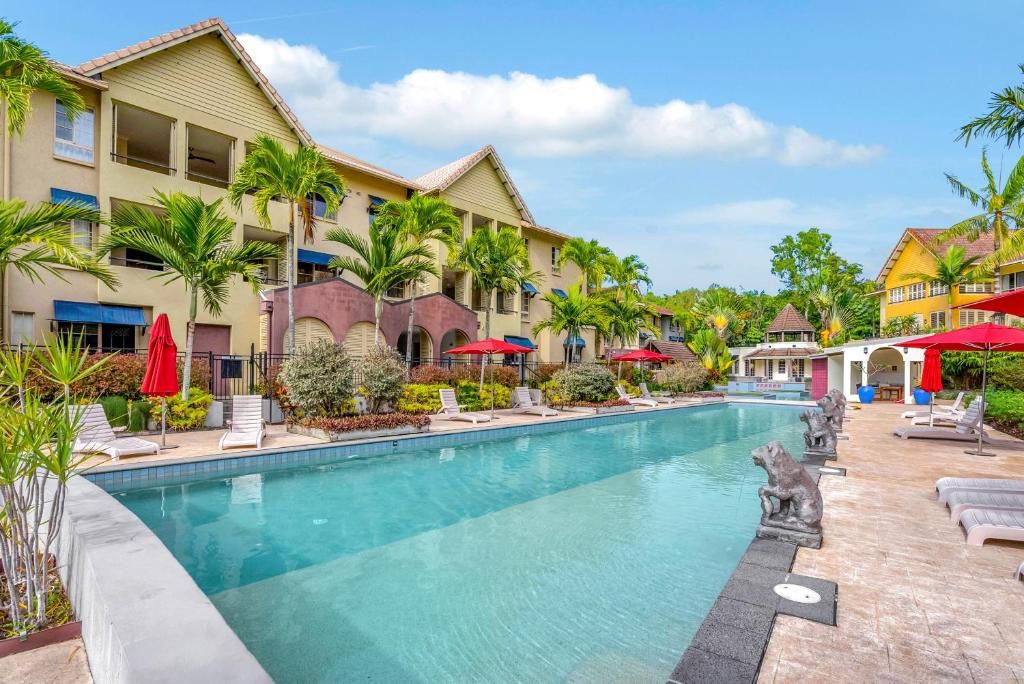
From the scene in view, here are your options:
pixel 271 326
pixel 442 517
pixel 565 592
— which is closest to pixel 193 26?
pixel 271 326

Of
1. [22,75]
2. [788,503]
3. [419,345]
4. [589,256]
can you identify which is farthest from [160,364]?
[589,256]

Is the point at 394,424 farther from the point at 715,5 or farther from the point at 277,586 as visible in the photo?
the point at 715,5

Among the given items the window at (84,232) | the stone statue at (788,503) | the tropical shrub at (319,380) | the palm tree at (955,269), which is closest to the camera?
the stone statue at (788,503)

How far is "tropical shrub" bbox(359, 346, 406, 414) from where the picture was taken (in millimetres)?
14266

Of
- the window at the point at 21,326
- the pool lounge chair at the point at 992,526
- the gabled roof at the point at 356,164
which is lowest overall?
the pool lounge chair at the point at 992,526

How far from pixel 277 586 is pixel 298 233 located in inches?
735

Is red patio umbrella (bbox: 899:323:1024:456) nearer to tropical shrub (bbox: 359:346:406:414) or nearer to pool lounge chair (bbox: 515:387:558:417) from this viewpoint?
tropical shrub (bbox: 359:346:406:414)

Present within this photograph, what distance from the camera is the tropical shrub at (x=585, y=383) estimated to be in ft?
71.2

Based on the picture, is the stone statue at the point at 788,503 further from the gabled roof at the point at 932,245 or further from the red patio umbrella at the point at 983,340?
the gabled roof at the point at 932,245

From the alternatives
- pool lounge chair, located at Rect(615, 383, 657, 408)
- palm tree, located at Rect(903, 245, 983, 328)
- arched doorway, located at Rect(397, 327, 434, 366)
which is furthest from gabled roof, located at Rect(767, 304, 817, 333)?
arched doorway, located at Rect(397, 327, 434, 366)

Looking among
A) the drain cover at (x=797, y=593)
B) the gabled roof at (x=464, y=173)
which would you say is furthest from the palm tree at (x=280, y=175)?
the drain cover at (x=797, y=593)

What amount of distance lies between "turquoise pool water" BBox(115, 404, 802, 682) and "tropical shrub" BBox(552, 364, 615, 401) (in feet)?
32.0

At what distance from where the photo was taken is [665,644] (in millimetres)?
4500

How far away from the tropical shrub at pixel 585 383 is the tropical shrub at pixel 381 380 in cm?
878
